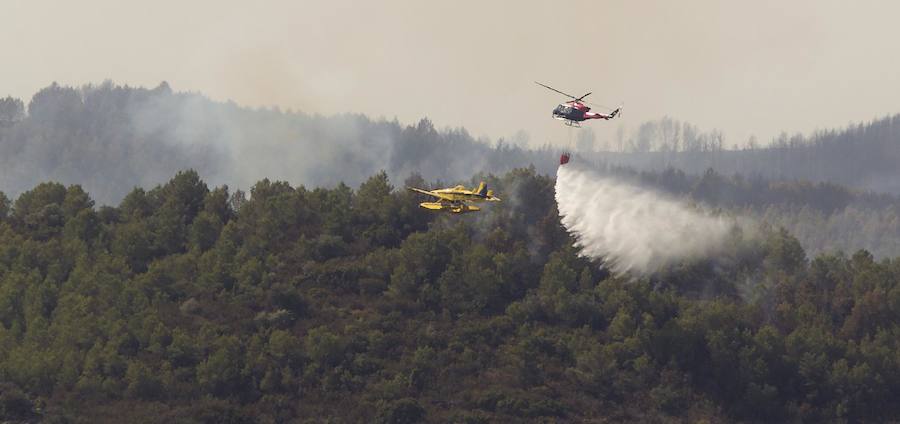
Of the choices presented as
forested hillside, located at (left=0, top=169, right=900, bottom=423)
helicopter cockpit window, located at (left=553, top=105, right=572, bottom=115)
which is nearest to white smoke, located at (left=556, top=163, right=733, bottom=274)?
forested hillside, located at (left=0, top=169, right=900, bottom=423)

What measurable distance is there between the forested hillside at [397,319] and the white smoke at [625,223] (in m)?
2.37

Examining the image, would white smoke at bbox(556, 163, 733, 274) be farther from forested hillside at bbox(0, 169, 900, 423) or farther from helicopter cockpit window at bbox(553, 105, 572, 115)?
helicopter cockpit window at bbox(553, 105, 572, 115)

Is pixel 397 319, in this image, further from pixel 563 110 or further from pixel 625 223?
pixel 563 110

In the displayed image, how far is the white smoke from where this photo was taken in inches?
6235

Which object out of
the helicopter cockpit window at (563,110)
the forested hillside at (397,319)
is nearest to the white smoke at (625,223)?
the forested hillside at (397,319)

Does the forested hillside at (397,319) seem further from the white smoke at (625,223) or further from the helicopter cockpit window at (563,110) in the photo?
the helicopter cockpit window at (563,110)

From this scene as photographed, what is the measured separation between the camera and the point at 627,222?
528ft

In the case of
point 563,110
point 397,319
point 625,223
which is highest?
point 563,110

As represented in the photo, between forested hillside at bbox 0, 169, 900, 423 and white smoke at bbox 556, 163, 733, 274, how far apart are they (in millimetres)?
2366

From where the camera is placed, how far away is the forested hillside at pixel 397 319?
143 meters

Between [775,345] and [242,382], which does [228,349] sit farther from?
[775,345]

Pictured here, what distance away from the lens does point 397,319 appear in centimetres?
16000

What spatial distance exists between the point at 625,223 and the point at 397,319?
74.1ft

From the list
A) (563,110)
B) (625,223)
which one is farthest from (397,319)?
(563,110)
